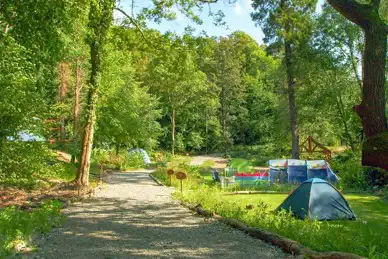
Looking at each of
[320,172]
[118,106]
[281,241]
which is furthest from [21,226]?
[118,106]

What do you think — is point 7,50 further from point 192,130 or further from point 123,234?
point 192,130

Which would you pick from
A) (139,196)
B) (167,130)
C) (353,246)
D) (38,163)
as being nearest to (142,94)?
(167,130)

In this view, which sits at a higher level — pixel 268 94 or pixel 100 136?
pixel 268 94

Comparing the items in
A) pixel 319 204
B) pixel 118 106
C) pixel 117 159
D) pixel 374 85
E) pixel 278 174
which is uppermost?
pixel 118 106

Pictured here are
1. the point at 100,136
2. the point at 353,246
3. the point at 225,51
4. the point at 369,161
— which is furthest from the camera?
the point at 225,51

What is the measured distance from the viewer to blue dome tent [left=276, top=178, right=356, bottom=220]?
10305 mm

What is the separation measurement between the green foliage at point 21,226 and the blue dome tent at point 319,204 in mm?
5975

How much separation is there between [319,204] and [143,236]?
5205 millimetres

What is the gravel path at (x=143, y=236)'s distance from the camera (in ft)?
20.5

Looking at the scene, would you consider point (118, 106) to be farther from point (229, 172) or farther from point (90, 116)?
point (90, 116)

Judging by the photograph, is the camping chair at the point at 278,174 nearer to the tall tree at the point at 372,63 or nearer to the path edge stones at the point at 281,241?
the path edge stones at the point at 281,241

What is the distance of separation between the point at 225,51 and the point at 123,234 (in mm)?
39878

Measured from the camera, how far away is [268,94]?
5228cm

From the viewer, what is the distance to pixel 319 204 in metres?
10.5
